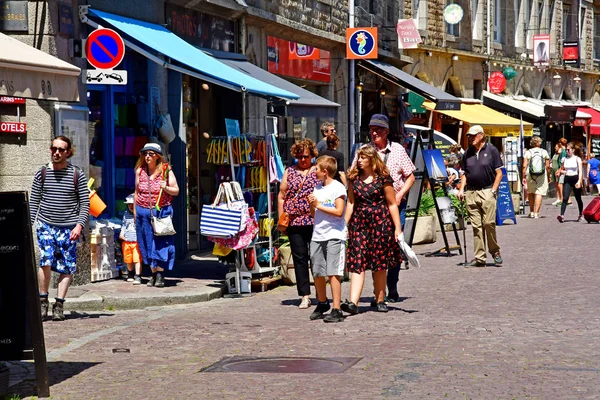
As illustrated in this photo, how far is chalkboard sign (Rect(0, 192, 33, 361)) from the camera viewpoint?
787cm

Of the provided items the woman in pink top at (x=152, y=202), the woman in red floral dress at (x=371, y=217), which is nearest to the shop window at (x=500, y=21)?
the woman in pink top at (x=152, y=202)

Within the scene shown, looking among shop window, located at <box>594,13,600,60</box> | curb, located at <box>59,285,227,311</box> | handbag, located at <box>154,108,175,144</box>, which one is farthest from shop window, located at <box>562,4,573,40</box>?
curb, located at <box>59,285,227,311</box>

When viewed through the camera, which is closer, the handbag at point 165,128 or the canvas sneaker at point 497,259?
the canvas sneaker at point 497,259

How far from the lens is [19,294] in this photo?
797cm

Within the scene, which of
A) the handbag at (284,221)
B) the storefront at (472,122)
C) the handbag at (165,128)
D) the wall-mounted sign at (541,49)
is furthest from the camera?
the wall-mounted sign at (541,49)

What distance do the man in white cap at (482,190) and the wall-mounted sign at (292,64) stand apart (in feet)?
22.4

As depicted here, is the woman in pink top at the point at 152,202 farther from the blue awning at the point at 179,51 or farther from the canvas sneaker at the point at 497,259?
the canvas sneaker at the point at 497,259

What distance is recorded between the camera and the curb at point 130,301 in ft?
41.1

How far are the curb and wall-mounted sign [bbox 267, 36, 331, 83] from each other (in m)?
9.67

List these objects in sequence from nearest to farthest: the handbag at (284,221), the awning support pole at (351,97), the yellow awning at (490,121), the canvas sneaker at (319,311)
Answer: the canvas sneaker at (319,311), the handbag at (284,221), the awning support pole at (351,97), the yellow awning at (490,121)

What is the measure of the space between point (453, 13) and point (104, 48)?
21.8m

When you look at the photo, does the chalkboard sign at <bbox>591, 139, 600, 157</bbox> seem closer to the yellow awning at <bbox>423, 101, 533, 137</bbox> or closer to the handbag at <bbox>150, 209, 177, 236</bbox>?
the yellow awning at <bbox>423, 101, 533, 137</bbox>

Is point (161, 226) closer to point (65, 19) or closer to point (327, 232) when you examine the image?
point (65, 19)

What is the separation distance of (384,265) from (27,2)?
5.15m
